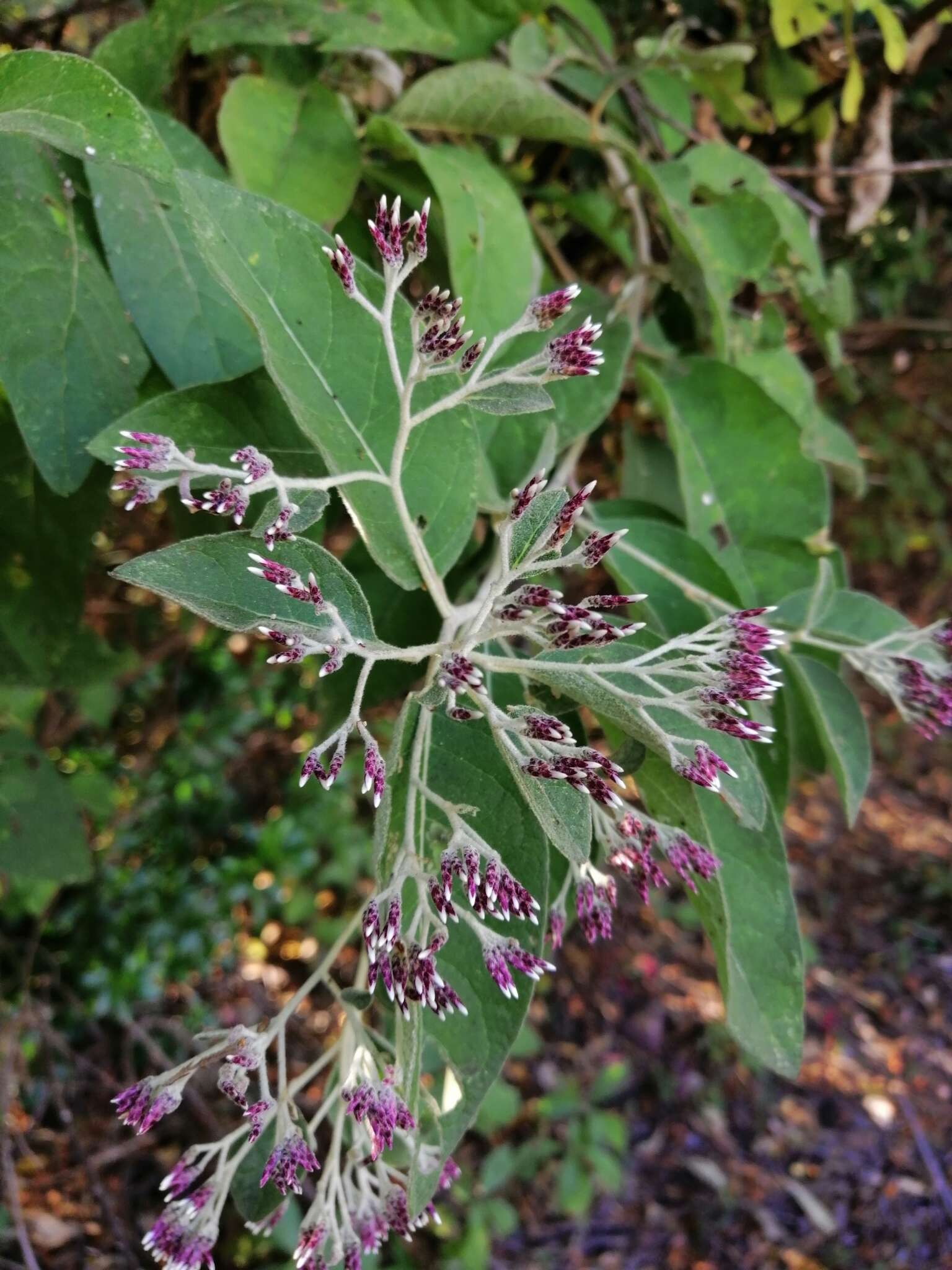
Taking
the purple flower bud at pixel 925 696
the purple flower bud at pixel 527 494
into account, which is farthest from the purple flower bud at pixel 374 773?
the purple flower bud at pixel 925 696

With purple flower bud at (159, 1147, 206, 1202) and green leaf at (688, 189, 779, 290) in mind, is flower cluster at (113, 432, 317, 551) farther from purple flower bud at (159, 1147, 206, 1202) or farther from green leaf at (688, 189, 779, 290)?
green leaf at (688, 189, 779, 290)

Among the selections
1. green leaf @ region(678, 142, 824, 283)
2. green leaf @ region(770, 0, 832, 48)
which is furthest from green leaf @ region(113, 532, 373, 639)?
green leaf @ region(770, 0, 832, 48)

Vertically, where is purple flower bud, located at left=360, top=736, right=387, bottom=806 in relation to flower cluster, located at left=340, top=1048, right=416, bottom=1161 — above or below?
above

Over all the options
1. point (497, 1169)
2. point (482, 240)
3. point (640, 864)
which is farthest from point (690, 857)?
point (497, 1169)

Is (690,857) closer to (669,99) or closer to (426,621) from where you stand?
(426,621)

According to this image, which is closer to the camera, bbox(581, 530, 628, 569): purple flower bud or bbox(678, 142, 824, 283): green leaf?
bbox(581, 530, 628, 569): purple flower bud

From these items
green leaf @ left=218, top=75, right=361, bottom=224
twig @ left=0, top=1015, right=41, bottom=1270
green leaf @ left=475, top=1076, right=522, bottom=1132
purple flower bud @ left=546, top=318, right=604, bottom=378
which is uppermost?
green leaf @ left=218, top=75, right=361, bottom=224

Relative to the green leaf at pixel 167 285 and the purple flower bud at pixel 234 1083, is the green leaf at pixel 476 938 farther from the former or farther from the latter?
the green leaf at pixel 167 285

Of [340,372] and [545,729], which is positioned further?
[340,372]
